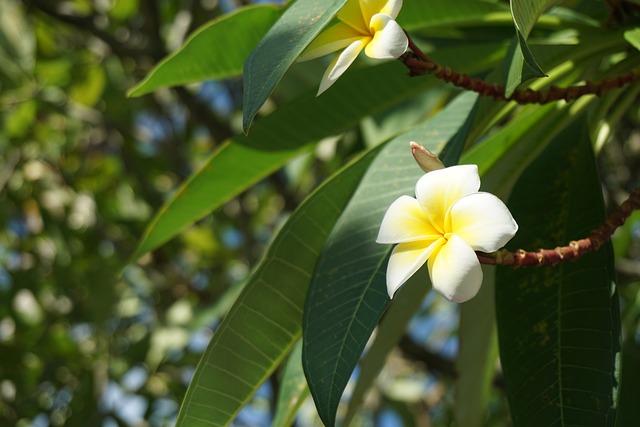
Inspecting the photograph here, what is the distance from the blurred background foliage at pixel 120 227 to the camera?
1785mm

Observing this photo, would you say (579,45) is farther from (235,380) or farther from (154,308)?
(154,308)

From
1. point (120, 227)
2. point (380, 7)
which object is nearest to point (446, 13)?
point (380, 7)

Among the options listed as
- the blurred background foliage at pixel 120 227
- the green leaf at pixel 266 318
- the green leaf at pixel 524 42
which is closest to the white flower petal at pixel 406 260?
the green leaf at pixel 524 42

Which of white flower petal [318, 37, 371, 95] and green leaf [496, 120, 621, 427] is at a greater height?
white flower petal [318, 37, 371, 95]

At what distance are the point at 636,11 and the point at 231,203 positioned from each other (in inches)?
62.6

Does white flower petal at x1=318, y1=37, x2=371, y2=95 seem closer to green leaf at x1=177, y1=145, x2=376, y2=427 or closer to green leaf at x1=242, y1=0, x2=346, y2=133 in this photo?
green leaf at x1=242, y1=0, x2=346, y2=133

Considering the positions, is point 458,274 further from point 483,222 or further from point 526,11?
point 526,11

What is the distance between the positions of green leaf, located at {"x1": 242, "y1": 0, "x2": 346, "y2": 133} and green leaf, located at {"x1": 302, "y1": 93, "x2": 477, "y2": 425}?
6.2 inches

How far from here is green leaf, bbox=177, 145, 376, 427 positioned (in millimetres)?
738

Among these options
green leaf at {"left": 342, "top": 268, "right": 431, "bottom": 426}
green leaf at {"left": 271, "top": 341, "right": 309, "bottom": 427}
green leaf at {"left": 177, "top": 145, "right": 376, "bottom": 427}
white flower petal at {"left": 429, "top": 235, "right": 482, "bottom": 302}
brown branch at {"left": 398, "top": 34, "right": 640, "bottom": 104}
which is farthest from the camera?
green leaf at {"left": 342, "top": 268, "right": 431, "bottom": 426}

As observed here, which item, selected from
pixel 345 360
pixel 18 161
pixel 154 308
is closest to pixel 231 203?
pixel 154 308

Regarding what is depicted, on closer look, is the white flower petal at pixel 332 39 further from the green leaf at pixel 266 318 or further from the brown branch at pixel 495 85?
the green leaf at pixel 266 318

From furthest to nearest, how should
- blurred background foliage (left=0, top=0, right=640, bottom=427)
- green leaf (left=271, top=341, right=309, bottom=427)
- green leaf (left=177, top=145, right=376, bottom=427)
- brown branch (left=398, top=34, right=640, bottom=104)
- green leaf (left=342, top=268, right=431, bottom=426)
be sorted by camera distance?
blurred background foliage (left=0, top=0, right=640, bottom=427), green leaf (left=342, top=268, right=431, bottom=426), green leaf (left=271, top=341, right=309, bottom=427), green leaf (left=177, top=145, right=376, bottom=427), brown branch (left=398, top=34, right=640, bottom=104)

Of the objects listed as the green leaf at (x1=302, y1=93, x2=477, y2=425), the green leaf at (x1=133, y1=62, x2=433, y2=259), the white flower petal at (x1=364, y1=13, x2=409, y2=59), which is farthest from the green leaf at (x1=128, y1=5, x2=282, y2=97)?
the white flower petal at (x1=364, y1=13, x2=409, y2=59)
